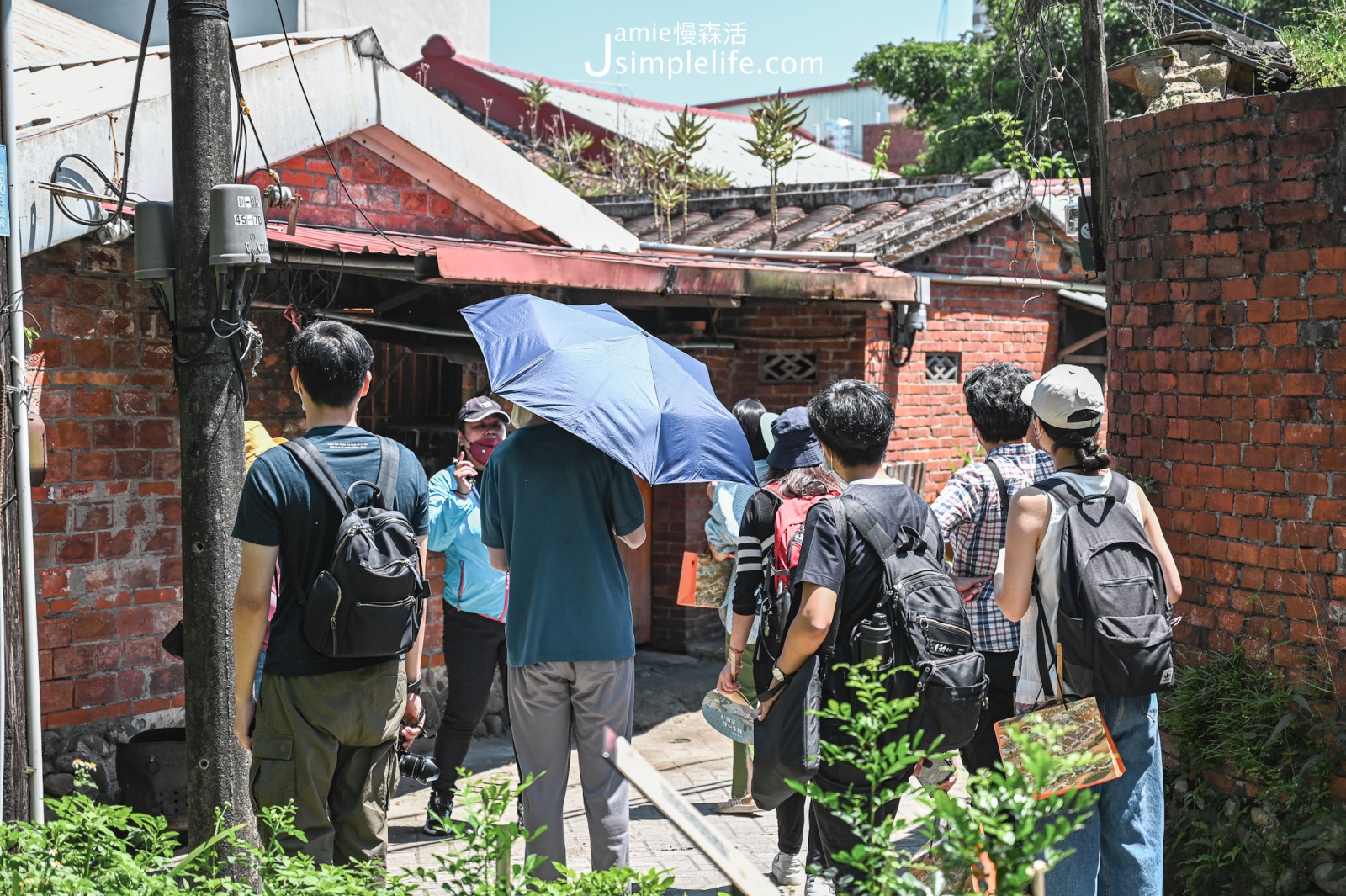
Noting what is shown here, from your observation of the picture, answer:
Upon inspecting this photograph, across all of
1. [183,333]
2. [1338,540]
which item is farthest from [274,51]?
[1338,540]

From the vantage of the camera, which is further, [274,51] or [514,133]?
[514,133]

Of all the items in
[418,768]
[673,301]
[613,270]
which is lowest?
[418,768]

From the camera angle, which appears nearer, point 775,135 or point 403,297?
point 403,297

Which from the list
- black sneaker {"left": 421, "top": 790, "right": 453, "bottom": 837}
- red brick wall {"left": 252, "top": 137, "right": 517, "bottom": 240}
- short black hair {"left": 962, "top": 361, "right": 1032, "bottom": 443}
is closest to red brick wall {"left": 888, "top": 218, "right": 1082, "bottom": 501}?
red brick wall {"left": 252, "top": 137, "right": 517, "bottom": 240}

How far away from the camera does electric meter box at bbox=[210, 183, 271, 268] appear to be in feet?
12.4

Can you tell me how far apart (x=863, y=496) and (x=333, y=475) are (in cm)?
157

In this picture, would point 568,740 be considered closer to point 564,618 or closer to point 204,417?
point 564,618

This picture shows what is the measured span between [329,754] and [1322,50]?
4725 millimetres

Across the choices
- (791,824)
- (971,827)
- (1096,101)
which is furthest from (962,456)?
(971,827)

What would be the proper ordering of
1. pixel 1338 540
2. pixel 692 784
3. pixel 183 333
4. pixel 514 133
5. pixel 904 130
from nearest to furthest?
pixel 183 333, pixel 1338 540, pixel 692 784, pixel 514 133, pixel 904 130

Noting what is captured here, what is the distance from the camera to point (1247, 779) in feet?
15.3

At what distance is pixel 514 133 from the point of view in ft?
60.0

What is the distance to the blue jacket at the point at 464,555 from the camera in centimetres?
536

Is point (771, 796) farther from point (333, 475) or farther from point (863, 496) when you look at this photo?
point (333, 475)
